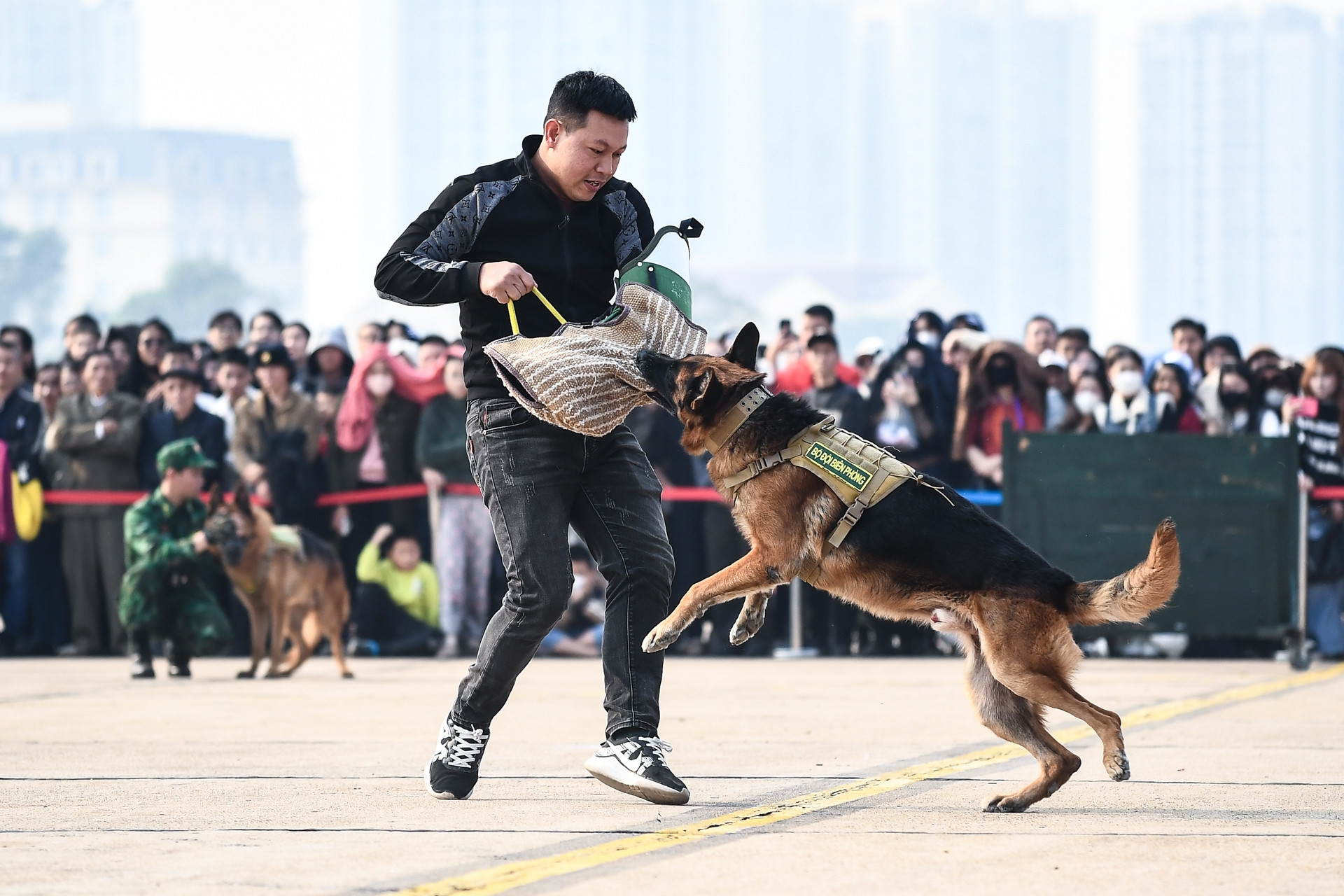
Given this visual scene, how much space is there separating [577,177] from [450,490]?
7.76 metres

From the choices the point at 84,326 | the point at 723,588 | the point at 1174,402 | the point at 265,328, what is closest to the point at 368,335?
the point at 265,328

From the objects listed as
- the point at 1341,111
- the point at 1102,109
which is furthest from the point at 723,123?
the point at 1341,111

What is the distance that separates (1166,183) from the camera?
177750mm

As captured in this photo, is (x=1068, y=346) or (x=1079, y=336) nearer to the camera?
(x=1068, y=346)

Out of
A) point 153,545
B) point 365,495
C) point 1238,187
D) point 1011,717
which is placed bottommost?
point 1011,717

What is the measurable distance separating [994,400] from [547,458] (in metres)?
7.85

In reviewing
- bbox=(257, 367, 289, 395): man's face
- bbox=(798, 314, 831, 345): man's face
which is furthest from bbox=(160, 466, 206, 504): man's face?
bbox=(798, 314, 831, 345): man's face

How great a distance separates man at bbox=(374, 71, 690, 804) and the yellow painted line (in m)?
0.37

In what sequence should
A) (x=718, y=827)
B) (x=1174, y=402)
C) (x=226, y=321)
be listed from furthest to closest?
(x=226, y=321)
(x=1174, y=402)
(x=718, y=827)

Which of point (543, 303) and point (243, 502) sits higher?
point (543, 303)

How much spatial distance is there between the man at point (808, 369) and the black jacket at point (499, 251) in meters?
7.08

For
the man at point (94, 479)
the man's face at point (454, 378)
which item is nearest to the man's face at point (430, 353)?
the man's face at point (454, 378)

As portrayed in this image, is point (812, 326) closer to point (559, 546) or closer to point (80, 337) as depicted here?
point (80, 337)

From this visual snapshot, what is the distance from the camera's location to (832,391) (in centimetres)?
1297
